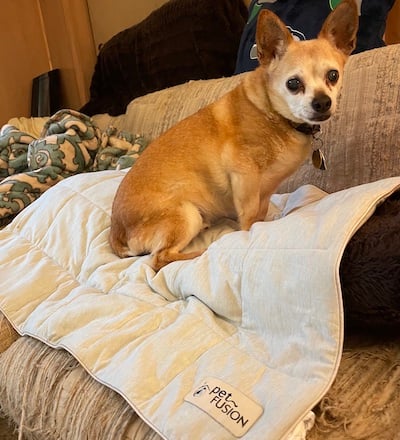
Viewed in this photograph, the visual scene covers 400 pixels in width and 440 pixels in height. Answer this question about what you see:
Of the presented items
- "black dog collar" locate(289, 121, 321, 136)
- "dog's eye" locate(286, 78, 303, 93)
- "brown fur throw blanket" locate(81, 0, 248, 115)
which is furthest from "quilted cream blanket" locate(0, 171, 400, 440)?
"brown fur throw blanket" locate(81, 0, 248, 115)

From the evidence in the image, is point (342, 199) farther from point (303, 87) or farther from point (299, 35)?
point (299, 35)

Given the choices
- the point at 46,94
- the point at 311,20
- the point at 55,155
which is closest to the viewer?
the point at 311,20

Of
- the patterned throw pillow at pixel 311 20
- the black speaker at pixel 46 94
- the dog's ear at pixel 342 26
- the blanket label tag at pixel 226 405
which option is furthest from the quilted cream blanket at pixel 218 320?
the black speaker at pixel 46 94

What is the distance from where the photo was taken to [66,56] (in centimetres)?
276

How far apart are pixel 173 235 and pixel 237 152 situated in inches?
11.0

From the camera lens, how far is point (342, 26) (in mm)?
1204

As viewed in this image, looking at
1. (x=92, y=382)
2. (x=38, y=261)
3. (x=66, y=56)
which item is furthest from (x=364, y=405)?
(x=66, y=56)

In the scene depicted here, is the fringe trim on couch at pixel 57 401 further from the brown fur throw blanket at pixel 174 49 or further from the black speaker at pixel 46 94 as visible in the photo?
the black speaker at pixel 46 94

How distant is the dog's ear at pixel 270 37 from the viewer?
3.84ft

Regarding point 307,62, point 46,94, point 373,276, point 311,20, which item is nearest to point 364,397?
point 373,276

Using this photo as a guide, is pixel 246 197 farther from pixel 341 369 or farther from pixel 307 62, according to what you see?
pixel 341 369

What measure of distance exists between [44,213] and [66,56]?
1.53 metres

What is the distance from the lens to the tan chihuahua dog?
1193mm

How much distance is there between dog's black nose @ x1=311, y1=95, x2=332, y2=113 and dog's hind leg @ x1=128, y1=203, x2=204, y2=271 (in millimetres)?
413
